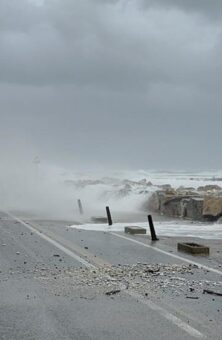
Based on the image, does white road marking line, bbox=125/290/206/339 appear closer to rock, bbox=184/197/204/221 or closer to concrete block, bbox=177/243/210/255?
concrete block, bbox=177/243/210/255

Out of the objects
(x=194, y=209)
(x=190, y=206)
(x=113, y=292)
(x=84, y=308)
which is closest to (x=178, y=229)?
(x=194, y=209)

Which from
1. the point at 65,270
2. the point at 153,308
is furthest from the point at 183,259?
the point at 153,308

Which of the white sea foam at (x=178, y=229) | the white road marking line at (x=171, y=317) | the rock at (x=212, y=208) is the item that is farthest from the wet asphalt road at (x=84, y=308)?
the rock at (x=212, y=208)

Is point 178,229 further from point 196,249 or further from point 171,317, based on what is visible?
point 171,317

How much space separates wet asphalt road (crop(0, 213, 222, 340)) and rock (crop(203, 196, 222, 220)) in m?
11.9

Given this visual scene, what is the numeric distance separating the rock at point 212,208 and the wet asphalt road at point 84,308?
470 inches

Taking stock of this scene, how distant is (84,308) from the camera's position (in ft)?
25.2

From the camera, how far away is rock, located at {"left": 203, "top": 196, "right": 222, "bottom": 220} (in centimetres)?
2414

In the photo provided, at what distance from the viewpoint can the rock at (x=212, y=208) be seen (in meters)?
24.1

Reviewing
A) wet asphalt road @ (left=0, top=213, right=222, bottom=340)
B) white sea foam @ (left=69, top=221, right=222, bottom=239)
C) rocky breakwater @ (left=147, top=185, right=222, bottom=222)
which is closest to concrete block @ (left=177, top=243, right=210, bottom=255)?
wet asphalt road @ (left=0, top=213, right=222, bottom=340)

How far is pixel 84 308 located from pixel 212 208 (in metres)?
17.4

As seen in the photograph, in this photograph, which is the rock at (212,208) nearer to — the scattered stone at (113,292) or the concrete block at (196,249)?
the concrete block at (196,249)

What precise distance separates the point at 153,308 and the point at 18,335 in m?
2.03

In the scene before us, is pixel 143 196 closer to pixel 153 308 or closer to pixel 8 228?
pixel 8 228
